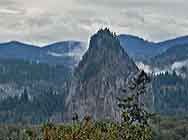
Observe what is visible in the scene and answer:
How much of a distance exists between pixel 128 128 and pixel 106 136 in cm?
196

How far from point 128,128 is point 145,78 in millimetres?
3888

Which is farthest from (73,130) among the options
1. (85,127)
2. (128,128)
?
(128,128)

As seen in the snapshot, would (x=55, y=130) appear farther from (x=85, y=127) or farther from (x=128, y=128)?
(x=128, y=128)

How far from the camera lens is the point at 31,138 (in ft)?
171

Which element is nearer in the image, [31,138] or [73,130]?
[73,130]

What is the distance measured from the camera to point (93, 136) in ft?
157

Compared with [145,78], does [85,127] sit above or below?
below

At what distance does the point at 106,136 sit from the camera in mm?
48125

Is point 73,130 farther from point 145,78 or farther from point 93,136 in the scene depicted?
point 145,78

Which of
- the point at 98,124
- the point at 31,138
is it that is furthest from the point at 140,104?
the point at 31,138

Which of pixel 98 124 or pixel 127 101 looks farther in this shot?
pixel 98 124

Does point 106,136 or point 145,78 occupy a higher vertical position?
point 145,78

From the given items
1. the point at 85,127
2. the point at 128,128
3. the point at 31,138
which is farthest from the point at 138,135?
the point at 31,138

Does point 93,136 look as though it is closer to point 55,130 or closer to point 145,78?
point 55,130
